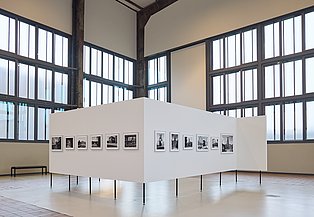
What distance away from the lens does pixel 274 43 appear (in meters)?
15.3

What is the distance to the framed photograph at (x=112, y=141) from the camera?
7.26 meters

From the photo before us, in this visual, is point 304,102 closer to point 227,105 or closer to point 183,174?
point 227,105

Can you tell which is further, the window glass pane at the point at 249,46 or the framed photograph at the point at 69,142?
the window glass pane at the point at 249,46

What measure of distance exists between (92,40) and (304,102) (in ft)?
39.5

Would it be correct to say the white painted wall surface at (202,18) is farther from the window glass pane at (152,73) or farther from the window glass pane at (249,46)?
the window glass pane at (152,73)

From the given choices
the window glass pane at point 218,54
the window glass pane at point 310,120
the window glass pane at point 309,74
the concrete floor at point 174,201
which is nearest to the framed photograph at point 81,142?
the concrete floor at point 174,201

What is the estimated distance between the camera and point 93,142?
7957 mm

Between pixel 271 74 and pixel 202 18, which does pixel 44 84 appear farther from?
pixel 271 74

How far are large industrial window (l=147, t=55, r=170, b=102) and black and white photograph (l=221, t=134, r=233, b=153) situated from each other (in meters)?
9.77

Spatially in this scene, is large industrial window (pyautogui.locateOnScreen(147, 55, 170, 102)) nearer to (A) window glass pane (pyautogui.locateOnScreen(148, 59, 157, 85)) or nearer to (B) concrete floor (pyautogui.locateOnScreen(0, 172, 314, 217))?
(A) window glass pane (pyautogui.locateOnScreen(148, 59, 157, 85))

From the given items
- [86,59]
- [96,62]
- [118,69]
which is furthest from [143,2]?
[86,59]

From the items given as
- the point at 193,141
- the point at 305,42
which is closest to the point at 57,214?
the point at 193,141

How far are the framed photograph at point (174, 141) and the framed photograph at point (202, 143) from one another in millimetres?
1077

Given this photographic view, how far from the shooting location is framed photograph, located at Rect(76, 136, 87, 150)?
8238 millimetres
